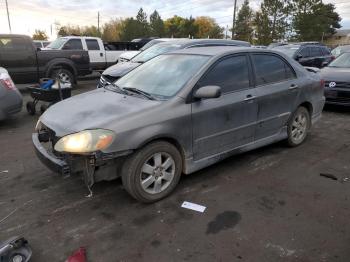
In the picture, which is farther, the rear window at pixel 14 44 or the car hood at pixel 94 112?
the rear window at pixel 14 44

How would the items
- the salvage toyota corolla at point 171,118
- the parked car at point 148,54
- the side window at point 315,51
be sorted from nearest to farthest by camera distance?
the salvage toyota corolla at point 171,118 → the parked car at point 148,54 → the side window at point 315,51

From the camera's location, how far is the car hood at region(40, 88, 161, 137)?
346cm

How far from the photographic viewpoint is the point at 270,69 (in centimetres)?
491

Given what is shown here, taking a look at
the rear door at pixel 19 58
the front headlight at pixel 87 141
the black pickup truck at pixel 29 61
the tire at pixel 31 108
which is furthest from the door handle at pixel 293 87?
the rear door at pixel 19 58

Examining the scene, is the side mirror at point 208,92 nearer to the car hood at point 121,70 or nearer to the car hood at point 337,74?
the car hood at point 121,70

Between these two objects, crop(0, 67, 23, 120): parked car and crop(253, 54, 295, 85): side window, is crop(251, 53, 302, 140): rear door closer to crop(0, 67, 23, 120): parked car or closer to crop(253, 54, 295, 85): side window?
crop(253, 54, 295, 85): side window

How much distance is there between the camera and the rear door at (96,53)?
1540 cm

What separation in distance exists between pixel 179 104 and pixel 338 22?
91.6m

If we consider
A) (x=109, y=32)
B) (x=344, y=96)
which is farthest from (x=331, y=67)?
(x=109, y=32)

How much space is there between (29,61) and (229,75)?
8922 millimetres

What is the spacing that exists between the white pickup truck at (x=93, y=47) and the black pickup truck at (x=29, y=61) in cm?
243

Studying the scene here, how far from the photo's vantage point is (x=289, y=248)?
9.74 feet

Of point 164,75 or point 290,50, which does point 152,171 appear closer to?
point 164,75

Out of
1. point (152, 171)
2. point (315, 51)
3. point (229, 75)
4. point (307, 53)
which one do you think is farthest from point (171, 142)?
point (315, 51)
